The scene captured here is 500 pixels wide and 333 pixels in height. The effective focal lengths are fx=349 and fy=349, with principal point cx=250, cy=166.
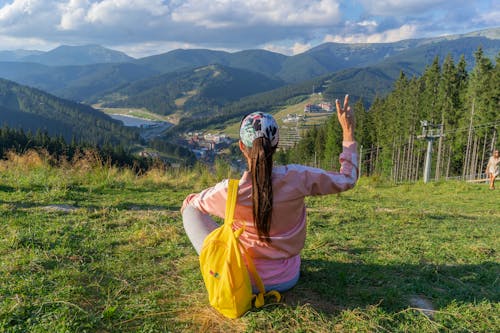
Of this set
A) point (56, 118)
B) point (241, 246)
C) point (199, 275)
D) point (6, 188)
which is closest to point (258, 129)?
point (241, 246)

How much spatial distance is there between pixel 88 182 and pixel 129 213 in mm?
3353

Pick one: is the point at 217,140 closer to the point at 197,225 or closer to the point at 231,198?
the point at 197,225

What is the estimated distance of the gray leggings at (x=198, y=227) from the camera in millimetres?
2898

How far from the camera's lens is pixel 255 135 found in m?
2.42

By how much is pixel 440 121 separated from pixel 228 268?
4394 cm

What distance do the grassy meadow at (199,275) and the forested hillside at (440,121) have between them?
21284 mm

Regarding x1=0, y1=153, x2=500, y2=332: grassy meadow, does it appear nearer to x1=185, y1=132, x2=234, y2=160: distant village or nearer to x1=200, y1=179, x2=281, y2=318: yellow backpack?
x1=200, y1=179, x2=281, y2=318: yellow backpack

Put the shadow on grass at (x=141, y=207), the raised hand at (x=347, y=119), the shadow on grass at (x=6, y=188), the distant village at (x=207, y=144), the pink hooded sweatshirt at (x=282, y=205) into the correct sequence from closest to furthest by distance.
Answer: the pink hooded sweatshirt at (x=282, y=205), the raised hand at (x=347, y=119), the shadow on grass at (x=141, y=207), the shadow on grass at (x=6, y=188), the distant village at (x=207, y=144)

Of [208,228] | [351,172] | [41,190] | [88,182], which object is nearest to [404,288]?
[351,172]

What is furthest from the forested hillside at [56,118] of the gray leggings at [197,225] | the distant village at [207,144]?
the gray leggings at [197,225]

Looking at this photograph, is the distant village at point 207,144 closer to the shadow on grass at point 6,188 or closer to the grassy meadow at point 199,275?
the shadow on grass at point 6,188

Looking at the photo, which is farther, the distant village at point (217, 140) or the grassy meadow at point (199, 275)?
the distant village at point (217, 140)

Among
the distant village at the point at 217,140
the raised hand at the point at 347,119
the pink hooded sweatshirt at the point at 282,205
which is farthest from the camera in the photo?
the distant village at the point at 217,140

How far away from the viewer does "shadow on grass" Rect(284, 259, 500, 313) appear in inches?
115
